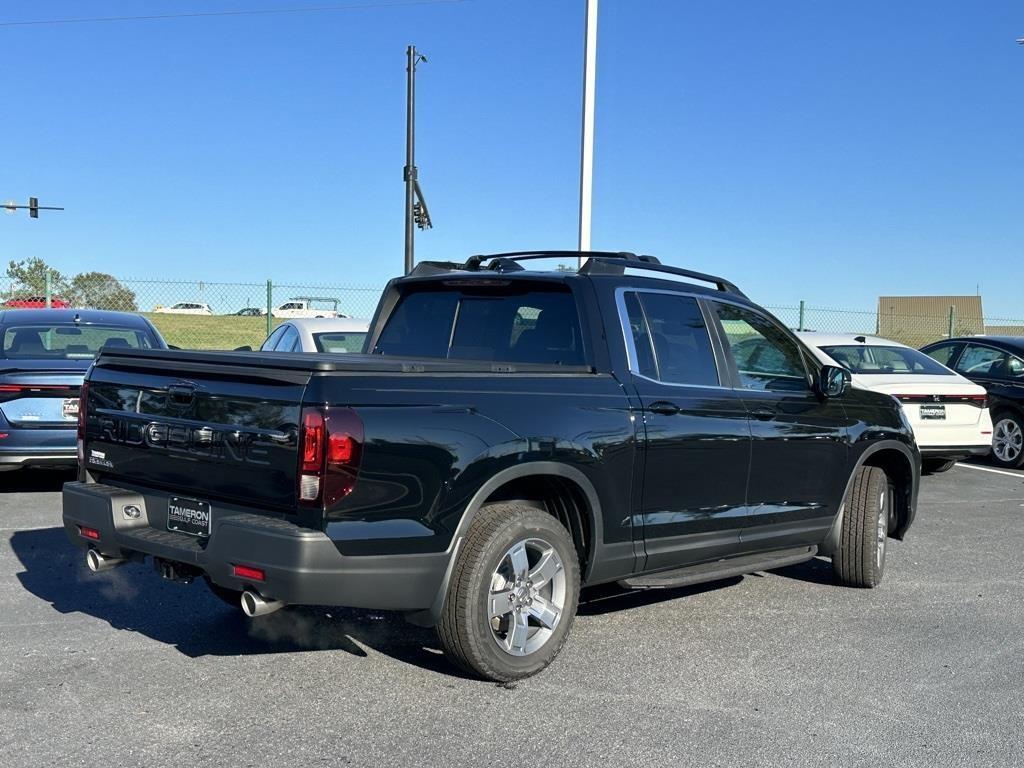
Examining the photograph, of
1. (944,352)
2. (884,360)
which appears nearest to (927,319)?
(944,352)

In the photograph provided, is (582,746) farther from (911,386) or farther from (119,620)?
(911,386)

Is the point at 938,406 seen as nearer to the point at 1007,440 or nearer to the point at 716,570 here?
the point at 1007,440

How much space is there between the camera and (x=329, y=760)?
3.85 metres

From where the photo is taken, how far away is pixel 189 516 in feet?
14.8

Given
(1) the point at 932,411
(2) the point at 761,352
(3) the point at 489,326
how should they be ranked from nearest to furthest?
(3) the point at 489,326, (2) the point at 761,352, (1) the point at 932,411

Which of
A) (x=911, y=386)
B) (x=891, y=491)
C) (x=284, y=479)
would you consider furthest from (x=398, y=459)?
(x=911, y=386)

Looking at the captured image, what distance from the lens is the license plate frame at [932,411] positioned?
11000 mm

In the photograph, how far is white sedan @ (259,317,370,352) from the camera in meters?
10.2

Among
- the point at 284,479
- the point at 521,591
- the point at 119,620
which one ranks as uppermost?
the point at 284,479

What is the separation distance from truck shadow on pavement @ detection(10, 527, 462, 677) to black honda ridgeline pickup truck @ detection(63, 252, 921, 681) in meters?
0.54

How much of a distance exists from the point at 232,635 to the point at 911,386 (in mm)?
7922

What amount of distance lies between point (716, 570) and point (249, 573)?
2493mm

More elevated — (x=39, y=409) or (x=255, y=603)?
(x=39, y=409)

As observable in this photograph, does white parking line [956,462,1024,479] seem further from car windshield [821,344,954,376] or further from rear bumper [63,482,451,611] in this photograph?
rear bumper [63,482,451,611]
